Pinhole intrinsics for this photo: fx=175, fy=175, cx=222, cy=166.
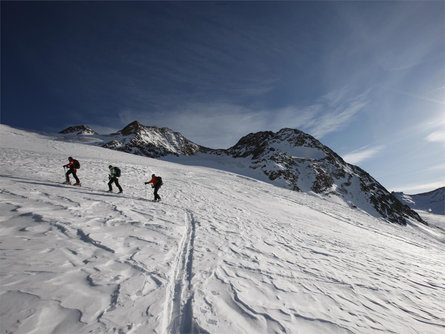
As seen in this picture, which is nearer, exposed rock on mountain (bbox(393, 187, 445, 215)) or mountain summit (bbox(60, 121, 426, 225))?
mountain summit (bbox(60, 121, 426, 225))

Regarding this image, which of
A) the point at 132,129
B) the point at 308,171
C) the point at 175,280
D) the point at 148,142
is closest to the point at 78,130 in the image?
the point at 132,129

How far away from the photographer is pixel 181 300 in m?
3.15

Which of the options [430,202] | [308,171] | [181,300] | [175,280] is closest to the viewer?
[181,300]

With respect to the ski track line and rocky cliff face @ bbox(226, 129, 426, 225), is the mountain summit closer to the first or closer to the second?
rocky cliff face @ bbox(226, 129, 426, 225)

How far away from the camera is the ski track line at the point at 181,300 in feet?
8.83

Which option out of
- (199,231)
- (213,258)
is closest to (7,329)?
(213,258)

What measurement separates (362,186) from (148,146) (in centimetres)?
9016

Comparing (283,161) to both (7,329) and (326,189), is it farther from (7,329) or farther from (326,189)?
(7,329)

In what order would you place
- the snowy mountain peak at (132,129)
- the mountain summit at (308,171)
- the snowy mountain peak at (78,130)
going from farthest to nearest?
the snowy mountain peak at (78,130)
the snowy mountain peak at (132,129)
the mountain summit at (308,171)

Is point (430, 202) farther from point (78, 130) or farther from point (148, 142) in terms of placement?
point (78, 130)

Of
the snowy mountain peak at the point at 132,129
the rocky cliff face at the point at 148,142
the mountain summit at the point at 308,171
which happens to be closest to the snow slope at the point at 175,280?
the mountain summit at the point at 308,171

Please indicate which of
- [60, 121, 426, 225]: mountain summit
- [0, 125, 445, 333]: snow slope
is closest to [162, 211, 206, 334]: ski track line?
[0, 125, 445, 333]: snow slope

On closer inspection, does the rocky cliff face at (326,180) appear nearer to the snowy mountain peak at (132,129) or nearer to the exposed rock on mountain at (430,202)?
the snowy mountain peak at (132,129)

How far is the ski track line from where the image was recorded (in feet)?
8.83
